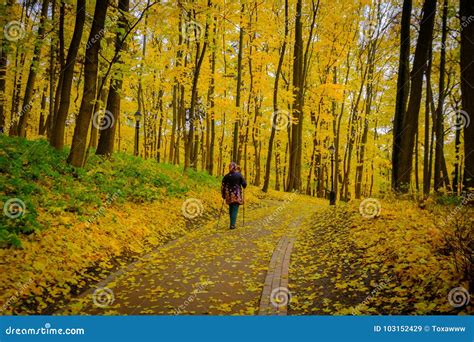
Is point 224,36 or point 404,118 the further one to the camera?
point 224,36

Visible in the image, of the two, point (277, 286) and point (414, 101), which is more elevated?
Answer: point (414, 101)

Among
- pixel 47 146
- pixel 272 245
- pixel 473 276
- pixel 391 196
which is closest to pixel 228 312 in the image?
pixel 473 276

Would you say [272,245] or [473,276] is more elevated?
[473,276]

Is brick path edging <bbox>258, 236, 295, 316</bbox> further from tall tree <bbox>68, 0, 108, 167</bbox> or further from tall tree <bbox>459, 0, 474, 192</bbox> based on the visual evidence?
tall tree <bbox>68, 0, 108, 167</bbox>

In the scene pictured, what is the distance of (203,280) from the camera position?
22.1 feet

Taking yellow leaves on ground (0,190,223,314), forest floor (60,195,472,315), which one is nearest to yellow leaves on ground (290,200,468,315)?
forest floor (60,195,472,315)

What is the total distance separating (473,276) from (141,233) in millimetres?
7617

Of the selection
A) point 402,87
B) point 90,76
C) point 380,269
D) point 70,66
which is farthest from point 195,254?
point 402,87

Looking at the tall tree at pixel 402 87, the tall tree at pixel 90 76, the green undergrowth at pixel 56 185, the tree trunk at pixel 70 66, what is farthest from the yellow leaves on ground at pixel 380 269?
the tree trunk at pixel 70 66

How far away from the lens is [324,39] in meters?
24.7

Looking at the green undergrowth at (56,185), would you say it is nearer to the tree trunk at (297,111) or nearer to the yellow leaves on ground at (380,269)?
the yellow leaves on ground at (380,269)

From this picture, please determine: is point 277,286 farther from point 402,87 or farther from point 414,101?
point 402,87

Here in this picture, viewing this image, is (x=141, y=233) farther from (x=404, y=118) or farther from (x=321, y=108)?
(x=321, y=108)

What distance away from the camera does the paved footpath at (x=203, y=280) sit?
543cm
